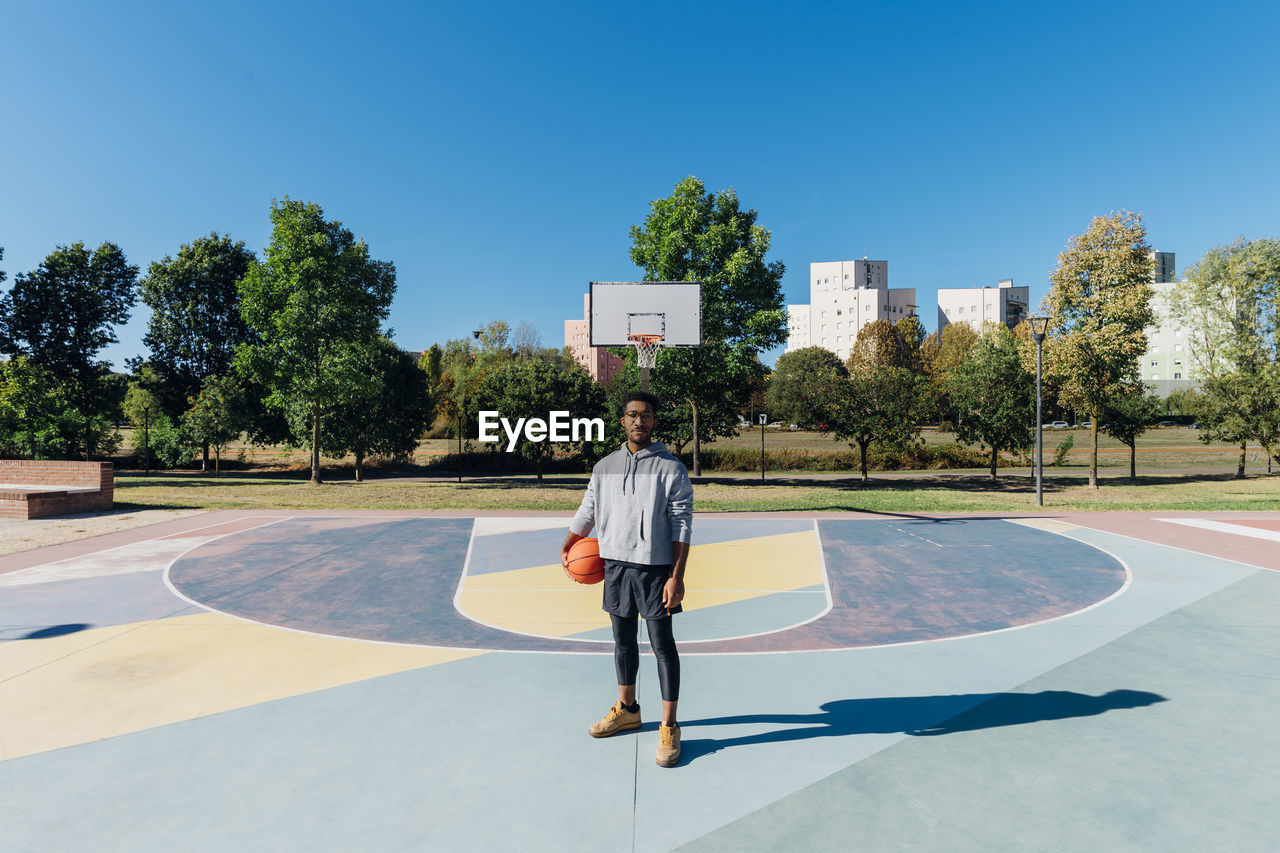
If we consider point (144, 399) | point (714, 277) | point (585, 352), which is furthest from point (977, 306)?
point (144, 399)

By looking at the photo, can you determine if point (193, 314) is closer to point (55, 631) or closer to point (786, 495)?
point (786, 495)

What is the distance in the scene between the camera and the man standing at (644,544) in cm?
434

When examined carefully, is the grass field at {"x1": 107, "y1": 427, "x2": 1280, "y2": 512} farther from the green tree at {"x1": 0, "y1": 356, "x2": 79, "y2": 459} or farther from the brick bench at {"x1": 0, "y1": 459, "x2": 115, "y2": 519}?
the green tree at {"x1": 0, "y1": 356, "x2": 79, "y2": 459}

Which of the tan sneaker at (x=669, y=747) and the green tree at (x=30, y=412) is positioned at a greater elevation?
the green tree at (x=30, y=412)

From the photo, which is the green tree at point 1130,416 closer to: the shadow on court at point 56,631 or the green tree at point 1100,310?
the green tree at point 1100,310

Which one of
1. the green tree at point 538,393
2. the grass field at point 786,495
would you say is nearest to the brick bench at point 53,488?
the grass field at point 786,495

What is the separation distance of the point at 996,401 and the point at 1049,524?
1573 cm

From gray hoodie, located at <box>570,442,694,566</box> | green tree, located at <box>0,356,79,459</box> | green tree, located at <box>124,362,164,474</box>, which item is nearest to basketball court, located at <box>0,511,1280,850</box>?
gray hoodie, located at <box>570,442,694,566</box>

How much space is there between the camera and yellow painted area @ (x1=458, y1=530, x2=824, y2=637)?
773cm

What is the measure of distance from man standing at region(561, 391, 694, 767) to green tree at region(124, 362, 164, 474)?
39.2 metres

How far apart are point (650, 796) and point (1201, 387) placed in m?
35.3

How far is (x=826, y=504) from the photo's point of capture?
1988 centimetres

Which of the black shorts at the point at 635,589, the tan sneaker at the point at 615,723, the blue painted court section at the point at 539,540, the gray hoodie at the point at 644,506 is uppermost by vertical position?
the gray hoodie at the point at 644,506

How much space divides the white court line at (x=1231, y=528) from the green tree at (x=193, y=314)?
39.7 meters
